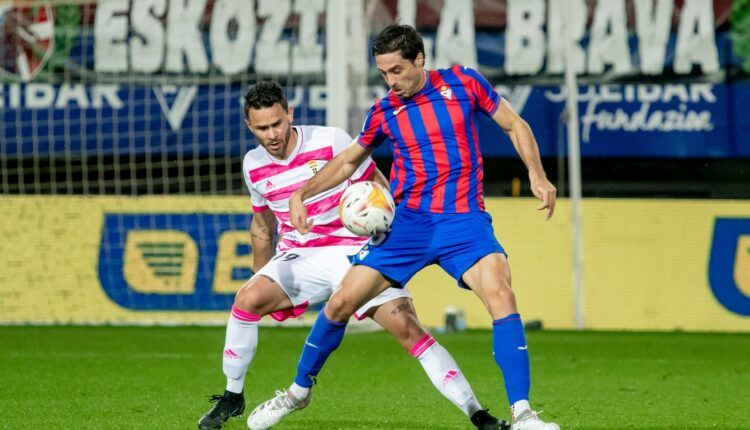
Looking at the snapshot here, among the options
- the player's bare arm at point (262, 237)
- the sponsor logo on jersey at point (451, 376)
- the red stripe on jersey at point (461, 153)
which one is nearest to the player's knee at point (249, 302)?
the player's bare arm at point (262, 237)

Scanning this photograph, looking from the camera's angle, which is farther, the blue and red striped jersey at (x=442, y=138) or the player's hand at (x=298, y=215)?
the player's hand at (x=298, y=215)

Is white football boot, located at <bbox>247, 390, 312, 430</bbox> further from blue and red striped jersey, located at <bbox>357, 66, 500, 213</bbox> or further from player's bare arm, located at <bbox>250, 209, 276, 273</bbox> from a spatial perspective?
blue and red striped jersey, located at <bbox>357, 66, 500, 213</bbox>

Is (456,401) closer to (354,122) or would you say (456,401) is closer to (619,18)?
(354,122)

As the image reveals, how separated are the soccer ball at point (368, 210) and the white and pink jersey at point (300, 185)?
82 centimetres

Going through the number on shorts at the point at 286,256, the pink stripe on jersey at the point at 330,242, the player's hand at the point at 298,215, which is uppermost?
the player's hand at the point at 298,215

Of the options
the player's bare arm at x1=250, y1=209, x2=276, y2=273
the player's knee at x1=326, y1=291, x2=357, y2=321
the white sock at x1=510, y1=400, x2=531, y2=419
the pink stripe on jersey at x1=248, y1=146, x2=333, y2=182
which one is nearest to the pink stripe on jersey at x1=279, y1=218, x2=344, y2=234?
the player's bare arm at x1=250, y1=209, x2=276, y2=273

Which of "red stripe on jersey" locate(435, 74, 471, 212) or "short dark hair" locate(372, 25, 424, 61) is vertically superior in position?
"short dark hair" locate(372, 25, 424, 61)

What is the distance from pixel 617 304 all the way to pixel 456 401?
737cm

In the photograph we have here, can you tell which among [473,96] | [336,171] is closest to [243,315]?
[336,171]

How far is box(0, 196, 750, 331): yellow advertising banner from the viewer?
12.9 metres

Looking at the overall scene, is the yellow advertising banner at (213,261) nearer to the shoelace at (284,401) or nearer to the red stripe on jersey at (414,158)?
the shoelace at (284,401)

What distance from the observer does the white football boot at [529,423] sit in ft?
16.7

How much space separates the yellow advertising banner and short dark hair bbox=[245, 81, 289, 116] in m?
6.79

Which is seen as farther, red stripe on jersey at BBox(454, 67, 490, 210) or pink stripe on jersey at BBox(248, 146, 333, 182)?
pink stripe on jersey at BBox(248, 146, 333, 182)
